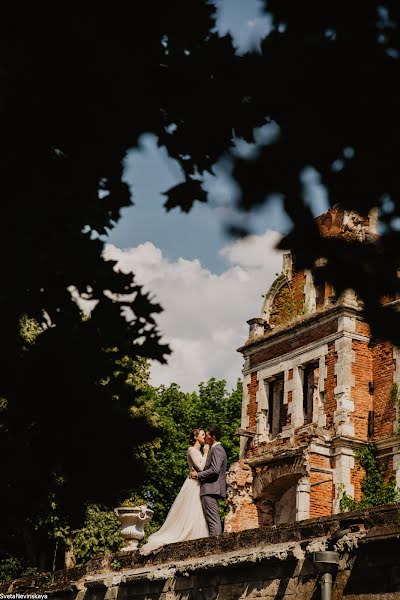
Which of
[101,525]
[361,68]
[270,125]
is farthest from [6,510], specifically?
[101,525]

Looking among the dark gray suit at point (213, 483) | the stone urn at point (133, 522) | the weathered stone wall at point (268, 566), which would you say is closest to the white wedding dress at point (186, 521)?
the dark gray suit at point (213, 483)

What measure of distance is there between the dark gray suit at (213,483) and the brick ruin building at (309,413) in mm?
8186

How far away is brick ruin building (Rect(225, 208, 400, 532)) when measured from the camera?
2189 cm

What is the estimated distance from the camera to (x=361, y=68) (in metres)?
3.31

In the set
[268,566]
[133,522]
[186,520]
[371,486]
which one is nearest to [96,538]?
[371,486]

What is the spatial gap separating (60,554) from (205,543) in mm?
20500

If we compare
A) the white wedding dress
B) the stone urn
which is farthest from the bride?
the stone urn

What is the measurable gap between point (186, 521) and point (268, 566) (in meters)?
2.92

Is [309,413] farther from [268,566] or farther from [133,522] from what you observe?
[268,566]

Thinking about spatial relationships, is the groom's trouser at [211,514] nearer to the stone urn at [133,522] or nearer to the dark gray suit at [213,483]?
the dark gray suit at [213,483]

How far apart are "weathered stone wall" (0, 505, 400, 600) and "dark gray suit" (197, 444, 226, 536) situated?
0.90 metres

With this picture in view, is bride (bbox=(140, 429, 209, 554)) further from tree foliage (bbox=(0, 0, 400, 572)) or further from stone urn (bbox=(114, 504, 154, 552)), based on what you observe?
tree foliage (bbox=(0, 0, 400, 572))

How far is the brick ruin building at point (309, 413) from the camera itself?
21891mm

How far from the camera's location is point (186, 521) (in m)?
13.6
